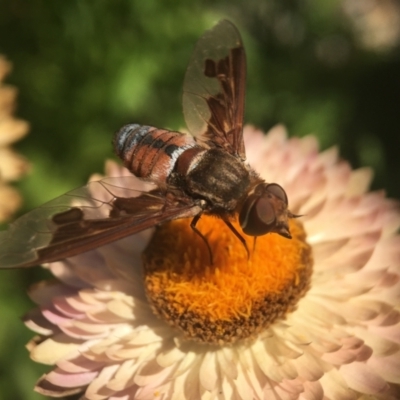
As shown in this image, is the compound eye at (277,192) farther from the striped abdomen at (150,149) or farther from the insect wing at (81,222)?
the striped abdomen at (150,149)

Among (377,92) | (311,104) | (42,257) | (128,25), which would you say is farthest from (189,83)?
(377,92)

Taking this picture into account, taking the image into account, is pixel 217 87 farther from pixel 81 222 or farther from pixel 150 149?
pixel 81 222

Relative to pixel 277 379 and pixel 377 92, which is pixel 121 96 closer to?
pixel 377 92

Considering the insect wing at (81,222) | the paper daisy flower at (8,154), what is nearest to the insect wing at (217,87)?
the insect wing at (81,222)

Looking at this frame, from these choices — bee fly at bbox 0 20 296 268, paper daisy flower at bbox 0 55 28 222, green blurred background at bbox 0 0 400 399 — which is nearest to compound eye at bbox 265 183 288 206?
bee fly at bbox 0 20 296 268

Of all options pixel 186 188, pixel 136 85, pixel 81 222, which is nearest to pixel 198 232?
pixel 186 188

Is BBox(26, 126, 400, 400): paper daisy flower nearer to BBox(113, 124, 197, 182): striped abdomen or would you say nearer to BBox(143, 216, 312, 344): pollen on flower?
BBox(143, 216, 312, 344): pollen on flower

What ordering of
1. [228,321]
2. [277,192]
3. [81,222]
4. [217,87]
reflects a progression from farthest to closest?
[217,87] < [228,321] < [277,192] < [81,222]

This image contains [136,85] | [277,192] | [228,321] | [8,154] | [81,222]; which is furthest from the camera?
[136,85]
